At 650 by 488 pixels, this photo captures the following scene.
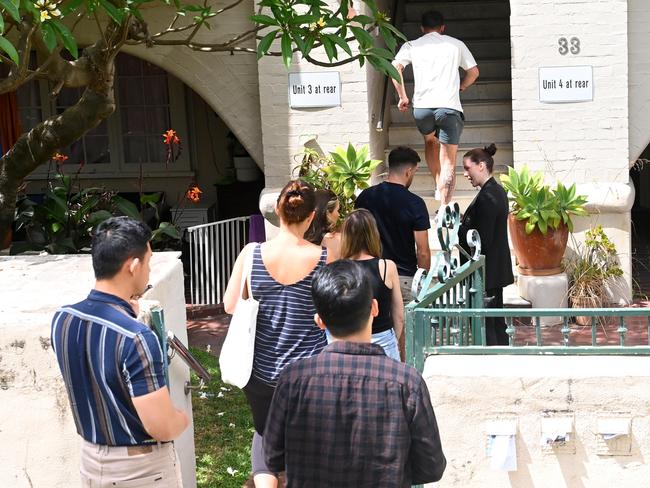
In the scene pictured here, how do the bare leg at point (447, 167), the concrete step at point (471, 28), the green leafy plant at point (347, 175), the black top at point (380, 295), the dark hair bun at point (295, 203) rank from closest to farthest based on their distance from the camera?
the dark hair bun at point (295, 203), the black top at point (380, 295), the green leafy plant at point (347, 175), the bare leg at point (447, 167), the concrete step at point (471, 28)

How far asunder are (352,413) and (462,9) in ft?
32.0

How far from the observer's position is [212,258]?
10.7 meters

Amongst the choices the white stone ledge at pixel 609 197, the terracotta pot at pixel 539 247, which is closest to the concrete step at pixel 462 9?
the white stone ledge at pixel 609 197

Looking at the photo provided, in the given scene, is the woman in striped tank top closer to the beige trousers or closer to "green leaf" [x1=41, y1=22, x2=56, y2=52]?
the beige trousers

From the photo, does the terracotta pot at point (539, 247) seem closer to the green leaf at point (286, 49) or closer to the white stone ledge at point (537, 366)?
the green leaf at point (286, 49)

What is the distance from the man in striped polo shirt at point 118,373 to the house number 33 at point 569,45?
678cm

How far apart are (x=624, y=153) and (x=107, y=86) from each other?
465 cm

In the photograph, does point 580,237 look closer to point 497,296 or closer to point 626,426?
point 497,296

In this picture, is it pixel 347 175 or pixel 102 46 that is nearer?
pixel 102 46

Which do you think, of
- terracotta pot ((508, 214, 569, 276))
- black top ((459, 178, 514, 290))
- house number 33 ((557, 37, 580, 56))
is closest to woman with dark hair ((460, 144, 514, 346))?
black top ((459, 178, 514, 290))

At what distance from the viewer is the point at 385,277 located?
5426mm

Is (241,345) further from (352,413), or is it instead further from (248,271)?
(352,413)

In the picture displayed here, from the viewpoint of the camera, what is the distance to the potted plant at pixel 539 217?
9.27 m

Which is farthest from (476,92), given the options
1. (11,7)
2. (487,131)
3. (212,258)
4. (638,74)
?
(11,7)
